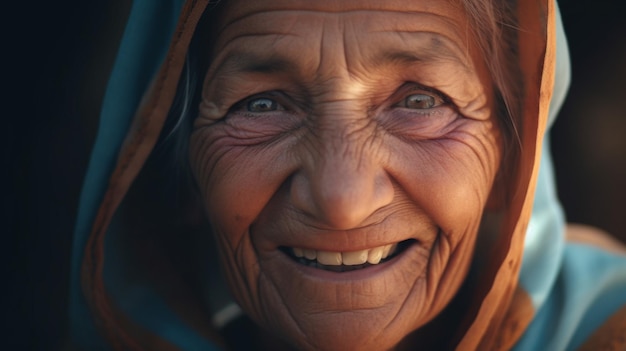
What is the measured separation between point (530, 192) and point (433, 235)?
28 cm

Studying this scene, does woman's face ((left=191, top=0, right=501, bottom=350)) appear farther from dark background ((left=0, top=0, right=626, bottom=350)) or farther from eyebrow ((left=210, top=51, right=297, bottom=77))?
dark background ((left=0, top=0, right=626, bottom=350))

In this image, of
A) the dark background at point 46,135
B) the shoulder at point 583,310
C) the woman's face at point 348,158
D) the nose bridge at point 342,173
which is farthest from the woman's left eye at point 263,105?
the dark background at point 46,135

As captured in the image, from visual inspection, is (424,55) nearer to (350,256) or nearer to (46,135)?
(350,256)

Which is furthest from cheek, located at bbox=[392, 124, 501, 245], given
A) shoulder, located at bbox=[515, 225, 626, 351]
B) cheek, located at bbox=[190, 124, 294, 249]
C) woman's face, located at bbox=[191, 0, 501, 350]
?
shoulder, located at bbox=[515, 225, 626, 351]

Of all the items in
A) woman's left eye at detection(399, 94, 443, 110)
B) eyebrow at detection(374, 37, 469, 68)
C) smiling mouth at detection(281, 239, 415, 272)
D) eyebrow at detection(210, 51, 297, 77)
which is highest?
eyebrow at detection(374, 37, 469, 68)

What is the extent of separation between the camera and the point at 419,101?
1.83 metres

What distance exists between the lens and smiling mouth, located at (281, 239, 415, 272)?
1.81 metres

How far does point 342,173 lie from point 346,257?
0.27 metres

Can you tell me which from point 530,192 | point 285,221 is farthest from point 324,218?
point 530,192

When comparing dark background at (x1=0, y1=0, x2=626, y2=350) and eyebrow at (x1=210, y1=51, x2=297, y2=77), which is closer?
eyebrow at (x1=210, y1=51, x2=297, y2=77)

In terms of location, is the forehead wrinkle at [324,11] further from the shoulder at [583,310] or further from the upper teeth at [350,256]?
the shoulder at [583,310]

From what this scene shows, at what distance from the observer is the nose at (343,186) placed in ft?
5.39

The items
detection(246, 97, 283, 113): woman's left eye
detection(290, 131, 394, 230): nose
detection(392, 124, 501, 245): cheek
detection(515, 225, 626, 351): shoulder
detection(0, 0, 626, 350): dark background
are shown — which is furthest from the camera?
detection(0, 0, 626, 350): dark background

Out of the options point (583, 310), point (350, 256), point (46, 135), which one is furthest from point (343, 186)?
point (46, 135)
